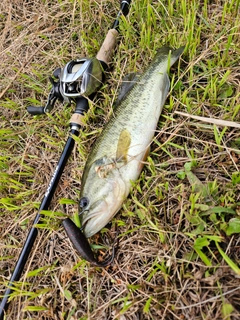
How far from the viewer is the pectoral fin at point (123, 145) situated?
240cm

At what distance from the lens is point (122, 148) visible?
241cm

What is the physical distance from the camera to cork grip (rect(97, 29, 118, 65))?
9.80 ft

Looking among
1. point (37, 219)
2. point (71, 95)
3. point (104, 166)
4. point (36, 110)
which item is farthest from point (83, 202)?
point (36, 110)

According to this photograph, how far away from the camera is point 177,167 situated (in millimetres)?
2506

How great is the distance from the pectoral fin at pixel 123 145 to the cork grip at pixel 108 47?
893mm

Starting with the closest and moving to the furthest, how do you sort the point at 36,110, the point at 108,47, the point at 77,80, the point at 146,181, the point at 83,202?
the point at 83,202 → the point at 146,181 → the point at 77,80 → the point at 36,110 → the point at 108,47

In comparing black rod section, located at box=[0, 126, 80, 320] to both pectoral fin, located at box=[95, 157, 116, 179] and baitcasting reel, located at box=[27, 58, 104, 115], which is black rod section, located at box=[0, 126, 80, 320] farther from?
pectoral fin, located at box=[95, 157, 116, 179]

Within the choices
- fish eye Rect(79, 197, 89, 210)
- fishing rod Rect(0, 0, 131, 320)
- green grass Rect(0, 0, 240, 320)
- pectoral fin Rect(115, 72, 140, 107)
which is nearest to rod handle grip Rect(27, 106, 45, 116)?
fishing rod Rect(0, 0, 131, 320)

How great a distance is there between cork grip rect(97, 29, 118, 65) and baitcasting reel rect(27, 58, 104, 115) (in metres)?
0.17

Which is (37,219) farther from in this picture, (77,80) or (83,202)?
(77,80)

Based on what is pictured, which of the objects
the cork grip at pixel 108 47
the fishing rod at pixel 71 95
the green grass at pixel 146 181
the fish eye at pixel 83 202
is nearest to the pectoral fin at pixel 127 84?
the green grass at pixel 146 181

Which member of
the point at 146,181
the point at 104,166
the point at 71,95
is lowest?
the point at 146,181

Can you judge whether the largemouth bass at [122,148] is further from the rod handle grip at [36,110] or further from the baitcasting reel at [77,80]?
the rod handle grip at [36,110]

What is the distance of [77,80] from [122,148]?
72cm
